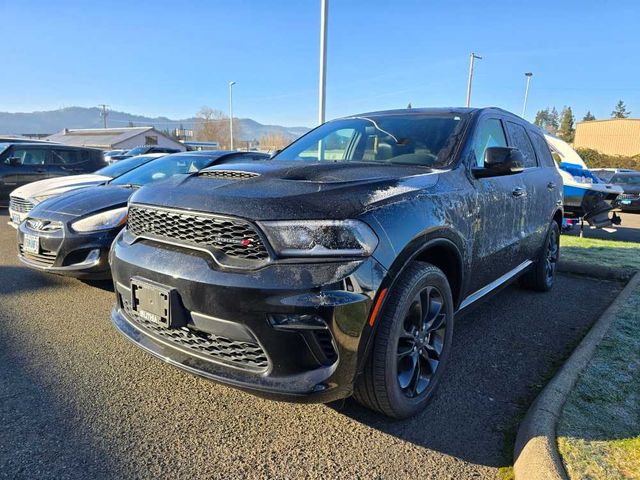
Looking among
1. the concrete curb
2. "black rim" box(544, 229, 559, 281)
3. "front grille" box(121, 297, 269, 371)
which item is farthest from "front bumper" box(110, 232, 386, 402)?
"black rim" box(544, 229, 559, 281)

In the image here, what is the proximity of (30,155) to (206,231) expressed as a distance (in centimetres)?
1061

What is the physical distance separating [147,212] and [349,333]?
1.41 m

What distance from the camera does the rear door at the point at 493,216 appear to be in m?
3.17

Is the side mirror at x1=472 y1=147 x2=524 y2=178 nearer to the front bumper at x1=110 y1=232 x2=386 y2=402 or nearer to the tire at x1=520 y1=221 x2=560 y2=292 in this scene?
the front bumper at x1=110 y1=232 x2=386 y2=402

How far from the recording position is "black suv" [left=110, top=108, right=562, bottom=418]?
6.60 ft

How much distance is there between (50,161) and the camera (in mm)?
10727

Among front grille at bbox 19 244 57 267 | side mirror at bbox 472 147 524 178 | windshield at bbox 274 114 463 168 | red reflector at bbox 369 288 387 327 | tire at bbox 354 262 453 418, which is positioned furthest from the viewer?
front grille at bbox 19 244 57 267

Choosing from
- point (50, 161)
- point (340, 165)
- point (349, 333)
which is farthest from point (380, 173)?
point (50, 161)

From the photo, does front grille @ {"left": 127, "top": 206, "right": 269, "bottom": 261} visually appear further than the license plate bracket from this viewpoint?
No

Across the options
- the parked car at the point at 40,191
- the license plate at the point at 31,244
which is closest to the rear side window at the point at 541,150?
the license plate at the point at 31,244

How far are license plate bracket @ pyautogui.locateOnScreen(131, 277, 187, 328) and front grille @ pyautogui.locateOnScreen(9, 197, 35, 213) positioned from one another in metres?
4.78

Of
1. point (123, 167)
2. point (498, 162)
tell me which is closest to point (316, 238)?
point (498, 162)

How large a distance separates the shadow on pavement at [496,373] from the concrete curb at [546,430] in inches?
5.1

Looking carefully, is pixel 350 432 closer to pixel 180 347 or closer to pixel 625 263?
pixel 180 347
